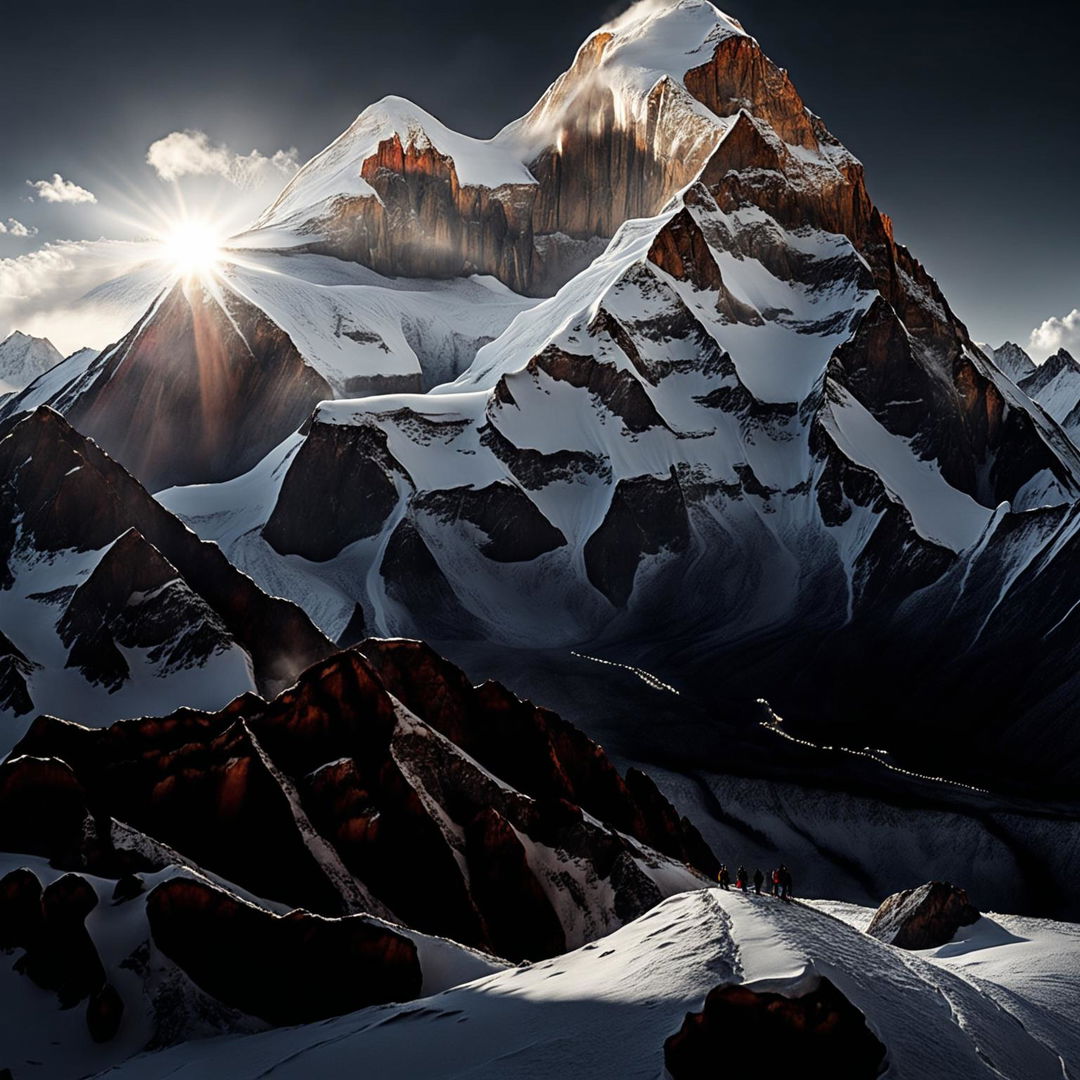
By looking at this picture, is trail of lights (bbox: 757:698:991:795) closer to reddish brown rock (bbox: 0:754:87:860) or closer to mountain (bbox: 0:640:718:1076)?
mountain (bbox: 0:640:718:1076)

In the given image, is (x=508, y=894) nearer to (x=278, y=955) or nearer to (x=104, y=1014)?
(x=278, y=955)

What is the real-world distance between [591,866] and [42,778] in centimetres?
2461

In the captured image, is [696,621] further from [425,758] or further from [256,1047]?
[256,1047]

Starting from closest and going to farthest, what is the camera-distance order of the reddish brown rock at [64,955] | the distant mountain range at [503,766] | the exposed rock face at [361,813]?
1. the distant mountain range at [503,766]
2. the reddish brown rock at [64,955]
3. the exposed rock face at [361,813]

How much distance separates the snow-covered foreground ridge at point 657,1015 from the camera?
30.2 m

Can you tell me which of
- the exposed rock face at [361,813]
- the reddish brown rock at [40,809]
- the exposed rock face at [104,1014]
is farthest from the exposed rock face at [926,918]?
the reddish brown rock at [40,809]

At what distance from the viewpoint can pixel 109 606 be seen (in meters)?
91.8

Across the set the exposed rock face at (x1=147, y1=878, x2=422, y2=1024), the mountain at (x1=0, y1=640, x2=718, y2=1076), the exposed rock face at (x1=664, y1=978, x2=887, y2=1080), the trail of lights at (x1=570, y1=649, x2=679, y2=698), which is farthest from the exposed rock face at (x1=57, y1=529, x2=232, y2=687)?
the trail of lights at (x1=570, y1=649, x2=679, y2=698)

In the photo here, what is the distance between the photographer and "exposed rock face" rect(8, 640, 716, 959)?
51188 millimetres

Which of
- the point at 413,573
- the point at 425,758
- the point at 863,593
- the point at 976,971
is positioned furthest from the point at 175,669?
the point at 863,593

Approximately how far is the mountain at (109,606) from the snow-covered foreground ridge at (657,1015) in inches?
1943

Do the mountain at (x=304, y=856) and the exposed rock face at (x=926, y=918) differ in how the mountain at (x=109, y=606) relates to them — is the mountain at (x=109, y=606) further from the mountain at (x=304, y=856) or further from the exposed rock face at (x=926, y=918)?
the exposed rock face at (x=926, y=918)

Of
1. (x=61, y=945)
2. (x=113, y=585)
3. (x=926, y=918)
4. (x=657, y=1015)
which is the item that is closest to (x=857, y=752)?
(x=926, y=918)

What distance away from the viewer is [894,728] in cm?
13362
